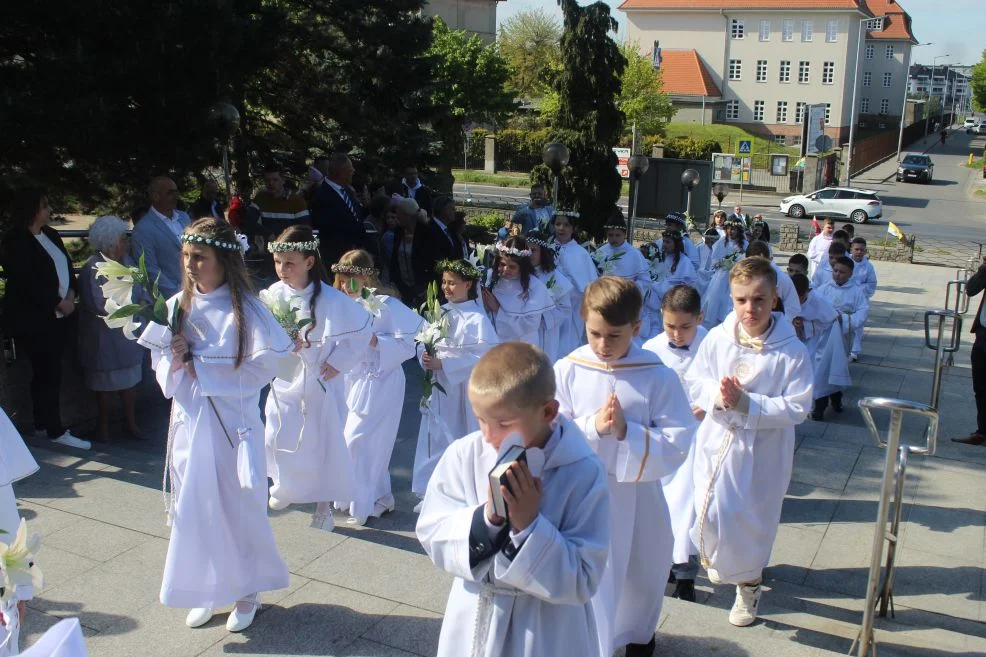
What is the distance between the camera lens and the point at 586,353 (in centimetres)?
443

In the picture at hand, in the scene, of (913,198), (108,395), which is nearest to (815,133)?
(913,198)

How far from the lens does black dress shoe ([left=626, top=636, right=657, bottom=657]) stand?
4578 millimetres

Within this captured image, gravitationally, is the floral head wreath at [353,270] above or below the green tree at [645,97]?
below

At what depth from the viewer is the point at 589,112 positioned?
2308cm

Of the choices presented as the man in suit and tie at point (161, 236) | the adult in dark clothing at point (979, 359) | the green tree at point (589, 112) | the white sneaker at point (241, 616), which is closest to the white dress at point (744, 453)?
the white sneaker at point (241, 616)

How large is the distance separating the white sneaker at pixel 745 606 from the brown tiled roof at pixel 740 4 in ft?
246

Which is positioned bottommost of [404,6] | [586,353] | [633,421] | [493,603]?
[493,603]

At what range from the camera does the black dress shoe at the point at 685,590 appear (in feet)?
19.1

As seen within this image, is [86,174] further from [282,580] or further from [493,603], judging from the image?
[493,603]

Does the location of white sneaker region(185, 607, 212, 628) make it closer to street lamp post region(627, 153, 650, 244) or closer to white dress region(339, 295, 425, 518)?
white dress region(339, 295, 425, 518)

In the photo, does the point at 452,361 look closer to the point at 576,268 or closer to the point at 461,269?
the point at 461,269

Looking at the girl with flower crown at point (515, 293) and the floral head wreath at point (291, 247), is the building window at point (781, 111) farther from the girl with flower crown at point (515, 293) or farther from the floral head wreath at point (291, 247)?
the floral head wreath at point (291, 247)

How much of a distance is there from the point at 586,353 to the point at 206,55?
336 inches

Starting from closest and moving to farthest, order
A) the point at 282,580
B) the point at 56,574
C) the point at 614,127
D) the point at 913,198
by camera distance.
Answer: the point at 282,580, the point at 56,574, the point at 614,127, the point at 913,198
